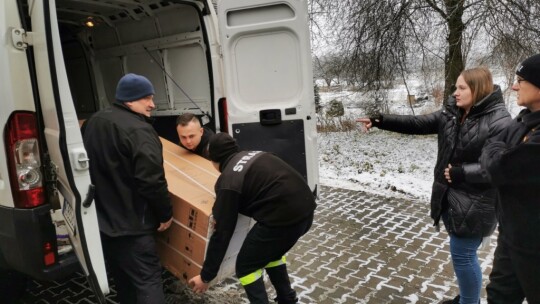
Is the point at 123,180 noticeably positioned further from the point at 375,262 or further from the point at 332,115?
the point at 332,115

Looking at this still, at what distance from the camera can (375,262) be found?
3859 mm

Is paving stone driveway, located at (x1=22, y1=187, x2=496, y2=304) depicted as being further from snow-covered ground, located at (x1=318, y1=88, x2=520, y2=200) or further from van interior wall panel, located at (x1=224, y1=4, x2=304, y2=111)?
van interior wall panel, located at (x1=224, y1=4, x2=304, y2=111)

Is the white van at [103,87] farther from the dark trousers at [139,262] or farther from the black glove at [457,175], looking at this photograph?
the black glove at [457,175]

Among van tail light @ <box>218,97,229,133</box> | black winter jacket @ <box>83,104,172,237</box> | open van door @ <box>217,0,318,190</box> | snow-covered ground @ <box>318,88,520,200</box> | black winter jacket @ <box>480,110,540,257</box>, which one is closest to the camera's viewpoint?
black winter jacket @ <box>480,110,540,257</box>

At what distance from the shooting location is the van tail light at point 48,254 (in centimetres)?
226

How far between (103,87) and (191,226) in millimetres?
3812

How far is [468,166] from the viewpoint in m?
2.41

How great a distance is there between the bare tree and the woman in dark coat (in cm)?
672

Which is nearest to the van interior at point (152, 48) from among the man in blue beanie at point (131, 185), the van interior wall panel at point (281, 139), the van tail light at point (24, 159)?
the van interior wall panel at point (281, 139)

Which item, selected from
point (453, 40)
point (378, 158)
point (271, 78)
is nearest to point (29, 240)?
→ point (271, 78)

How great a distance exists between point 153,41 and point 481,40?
760 centimetres

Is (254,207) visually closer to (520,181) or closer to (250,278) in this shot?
(250,278)

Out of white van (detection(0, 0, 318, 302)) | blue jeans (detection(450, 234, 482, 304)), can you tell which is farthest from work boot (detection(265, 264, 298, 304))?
blue jeans (detection(450, 234, 482, 304))

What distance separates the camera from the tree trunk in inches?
342
